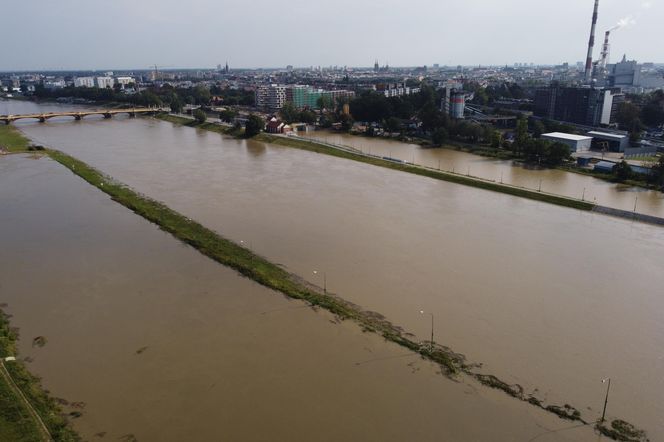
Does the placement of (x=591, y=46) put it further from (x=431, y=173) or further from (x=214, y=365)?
(x=214, y=365)

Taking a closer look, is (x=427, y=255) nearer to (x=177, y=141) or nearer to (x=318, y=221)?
(x=318, y=221)

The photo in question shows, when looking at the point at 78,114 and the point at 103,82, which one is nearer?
the point at 78,114

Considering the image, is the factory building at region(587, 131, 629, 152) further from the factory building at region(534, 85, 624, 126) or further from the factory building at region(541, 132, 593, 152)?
the factory building at region(534, 85, 624, 126)

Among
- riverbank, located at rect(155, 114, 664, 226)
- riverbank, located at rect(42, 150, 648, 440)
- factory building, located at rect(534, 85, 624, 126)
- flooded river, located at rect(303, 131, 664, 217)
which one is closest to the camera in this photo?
riverbank, located at rect(42, 150, 648, 440)

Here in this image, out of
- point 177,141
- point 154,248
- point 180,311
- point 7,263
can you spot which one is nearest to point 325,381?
point 180,311

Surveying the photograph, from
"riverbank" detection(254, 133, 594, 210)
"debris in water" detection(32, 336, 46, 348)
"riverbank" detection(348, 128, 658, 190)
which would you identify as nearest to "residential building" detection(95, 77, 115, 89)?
"riverbank" detection(254, 133, 594, 210)

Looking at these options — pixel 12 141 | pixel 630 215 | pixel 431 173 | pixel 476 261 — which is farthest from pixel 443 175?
pixel 12 141
